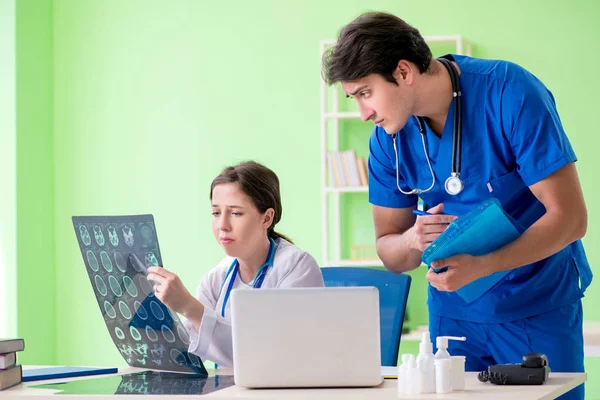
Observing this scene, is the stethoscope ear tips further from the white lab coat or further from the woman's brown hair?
the woman's brown hair

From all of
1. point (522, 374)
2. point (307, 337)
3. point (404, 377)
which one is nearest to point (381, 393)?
point (404, 377)

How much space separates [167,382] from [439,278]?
1.98 ft

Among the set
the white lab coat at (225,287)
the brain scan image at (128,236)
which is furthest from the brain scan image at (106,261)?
the white lab coat at (225,287)

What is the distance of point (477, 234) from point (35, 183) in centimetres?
360

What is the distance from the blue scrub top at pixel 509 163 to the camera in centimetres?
189

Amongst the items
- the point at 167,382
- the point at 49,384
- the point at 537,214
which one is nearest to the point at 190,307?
the point at 167,382

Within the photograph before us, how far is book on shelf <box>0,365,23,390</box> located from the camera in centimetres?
180

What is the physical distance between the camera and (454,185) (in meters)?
1.99

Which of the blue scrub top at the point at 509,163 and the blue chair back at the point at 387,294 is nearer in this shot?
the blue scrub top at the point at 509,163

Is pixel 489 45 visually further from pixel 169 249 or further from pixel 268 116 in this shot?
pixel 169 249

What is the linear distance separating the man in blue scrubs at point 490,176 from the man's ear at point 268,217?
481mm

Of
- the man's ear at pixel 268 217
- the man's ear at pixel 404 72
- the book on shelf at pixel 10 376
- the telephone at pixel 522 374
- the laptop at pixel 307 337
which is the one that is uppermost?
the man's ear at pixel 404 72

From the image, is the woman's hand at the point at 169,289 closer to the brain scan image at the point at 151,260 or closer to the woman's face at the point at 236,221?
the brain scan image at the point at 151,260

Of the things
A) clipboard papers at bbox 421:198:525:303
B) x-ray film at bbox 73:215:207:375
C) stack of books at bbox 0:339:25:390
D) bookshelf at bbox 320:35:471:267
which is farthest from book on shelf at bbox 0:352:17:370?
bookshelf at bbox 320:35:471:267
